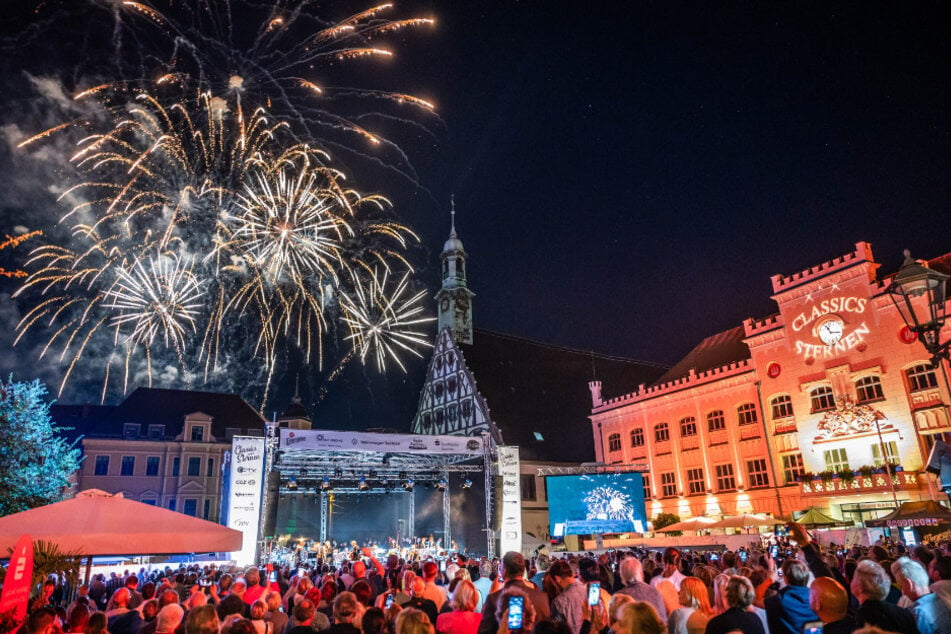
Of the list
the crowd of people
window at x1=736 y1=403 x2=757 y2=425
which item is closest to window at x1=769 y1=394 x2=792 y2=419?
window at x1=736 y1=403 x2=757 y2=425

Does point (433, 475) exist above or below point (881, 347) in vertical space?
below

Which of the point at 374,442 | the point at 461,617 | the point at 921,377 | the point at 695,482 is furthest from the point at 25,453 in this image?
the point at 921,377

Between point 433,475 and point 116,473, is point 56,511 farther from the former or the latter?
point 116,473

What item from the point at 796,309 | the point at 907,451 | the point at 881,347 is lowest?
the point at 907,451

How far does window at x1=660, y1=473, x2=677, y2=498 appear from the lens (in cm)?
3322

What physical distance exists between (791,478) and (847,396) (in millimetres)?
4662

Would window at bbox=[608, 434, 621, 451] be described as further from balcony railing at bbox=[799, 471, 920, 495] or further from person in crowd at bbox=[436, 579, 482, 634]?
person in crowd at bbox=[436, 579, 482, 634]

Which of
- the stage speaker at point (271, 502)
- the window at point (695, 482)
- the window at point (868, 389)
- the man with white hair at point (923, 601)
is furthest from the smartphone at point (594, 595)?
the window at point (695, 482)

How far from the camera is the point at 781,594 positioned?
208 inches

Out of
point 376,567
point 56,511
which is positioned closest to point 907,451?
point 376,567

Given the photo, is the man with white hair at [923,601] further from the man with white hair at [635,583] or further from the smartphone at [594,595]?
the smartphone at [594,595]

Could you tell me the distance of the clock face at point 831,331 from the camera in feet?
88.2

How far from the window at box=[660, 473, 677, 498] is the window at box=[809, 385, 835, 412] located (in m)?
8.64

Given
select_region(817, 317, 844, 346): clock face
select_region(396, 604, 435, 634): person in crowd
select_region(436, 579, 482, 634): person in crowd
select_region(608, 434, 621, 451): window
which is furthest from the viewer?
select_region(608, 434, 621, 451): window
